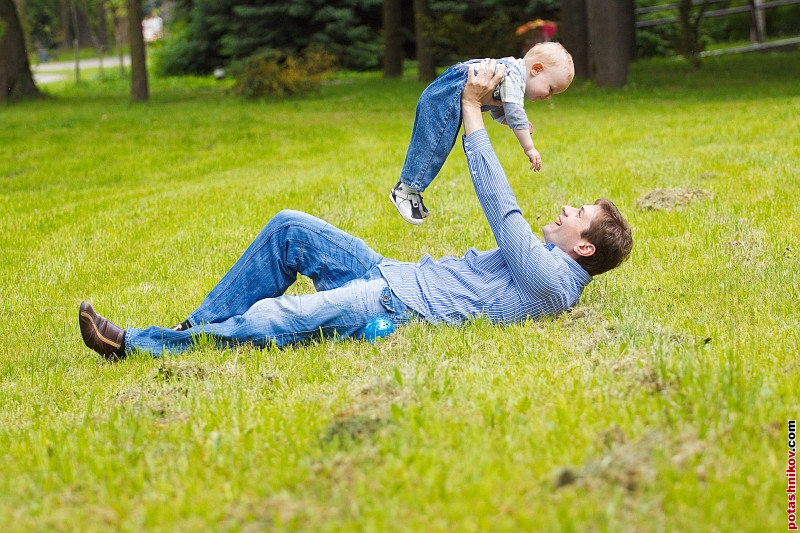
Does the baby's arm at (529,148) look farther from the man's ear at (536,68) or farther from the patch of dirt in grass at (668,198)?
the patch of dirt in grass at (668,198)

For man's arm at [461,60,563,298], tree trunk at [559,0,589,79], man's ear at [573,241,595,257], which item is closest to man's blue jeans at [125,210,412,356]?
man's arm at [461,60,563,298]

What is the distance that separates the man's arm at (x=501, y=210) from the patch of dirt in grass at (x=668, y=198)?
145 inches

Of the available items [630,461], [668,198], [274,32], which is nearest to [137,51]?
[274,32]

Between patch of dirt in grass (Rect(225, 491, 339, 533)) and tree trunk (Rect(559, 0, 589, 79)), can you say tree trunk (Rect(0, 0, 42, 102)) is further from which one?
patch of dirt in grass (Rect(225, 491, 339, 533))

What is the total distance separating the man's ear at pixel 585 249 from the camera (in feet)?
15.0

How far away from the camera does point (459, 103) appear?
15.3ft

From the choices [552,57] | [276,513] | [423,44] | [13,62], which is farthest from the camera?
[423,44]

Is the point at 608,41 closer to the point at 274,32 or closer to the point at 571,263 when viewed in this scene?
the point at 274,32

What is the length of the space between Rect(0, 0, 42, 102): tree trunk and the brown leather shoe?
20.9m

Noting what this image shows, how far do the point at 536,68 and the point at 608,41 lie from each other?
15.3 m

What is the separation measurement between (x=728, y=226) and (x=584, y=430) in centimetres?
443

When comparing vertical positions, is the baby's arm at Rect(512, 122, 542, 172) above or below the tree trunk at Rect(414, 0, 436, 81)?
above

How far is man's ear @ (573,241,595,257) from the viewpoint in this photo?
4.57 m

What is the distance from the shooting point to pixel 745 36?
35812 millimetres
